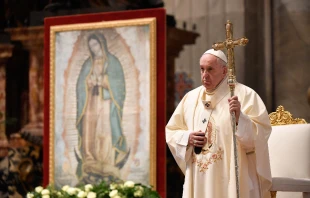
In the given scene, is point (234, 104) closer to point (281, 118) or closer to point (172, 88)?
point (281, 118)

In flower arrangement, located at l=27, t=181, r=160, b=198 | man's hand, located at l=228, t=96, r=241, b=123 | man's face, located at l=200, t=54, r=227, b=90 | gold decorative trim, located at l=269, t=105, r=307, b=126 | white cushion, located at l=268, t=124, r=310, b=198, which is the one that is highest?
man's face, located at l=200, t=54, r=227, b=90

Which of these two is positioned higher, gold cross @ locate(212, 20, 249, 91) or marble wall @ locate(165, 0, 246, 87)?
marble wall @ locate(165, 0, 246, 87)

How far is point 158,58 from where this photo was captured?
27.2ft

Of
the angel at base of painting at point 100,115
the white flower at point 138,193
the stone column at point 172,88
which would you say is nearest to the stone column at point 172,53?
the stone column at point 172,88

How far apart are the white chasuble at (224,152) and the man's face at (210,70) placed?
95 millimetres

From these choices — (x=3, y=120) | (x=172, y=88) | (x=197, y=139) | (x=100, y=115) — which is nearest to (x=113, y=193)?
(x=197, y=139)

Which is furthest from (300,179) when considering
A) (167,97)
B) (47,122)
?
(47,122)

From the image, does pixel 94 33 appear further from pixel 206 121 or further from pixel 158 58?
pixel 206 121

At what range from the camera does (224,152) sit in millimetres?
5250

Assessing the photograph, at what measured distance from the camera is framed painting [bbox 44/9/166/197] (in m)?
8.31

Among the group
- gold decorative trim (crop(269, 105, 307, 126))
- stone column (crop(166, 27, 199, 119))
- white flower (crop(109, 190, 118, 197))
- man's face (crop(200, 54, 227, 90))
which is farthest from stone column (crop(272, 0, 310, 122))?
man's face (crop(200, 54, 227, 90))

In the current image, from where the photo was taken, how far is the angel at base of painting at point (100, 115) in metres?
8.55

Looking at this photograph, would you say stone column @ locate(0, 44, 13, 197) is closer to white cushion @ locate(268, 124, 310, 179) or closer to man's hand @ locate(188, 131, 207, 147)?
white cushion @ locate(268, 124, 310, 179)

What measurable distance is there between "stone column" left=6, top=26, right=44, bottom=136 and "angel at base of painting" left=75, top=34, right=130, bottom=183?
0.60 m
